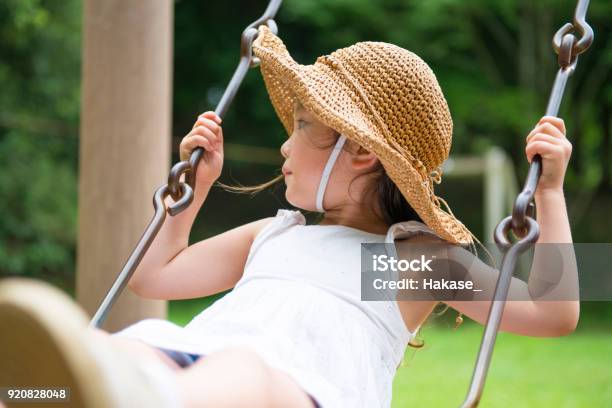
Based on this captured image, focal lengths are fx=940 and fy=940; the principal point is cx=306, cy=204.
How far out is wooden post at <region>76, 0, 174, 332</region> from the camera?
250cm

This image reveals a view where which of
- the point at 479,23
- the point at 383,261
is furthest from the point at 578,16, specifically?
the point at 479,23

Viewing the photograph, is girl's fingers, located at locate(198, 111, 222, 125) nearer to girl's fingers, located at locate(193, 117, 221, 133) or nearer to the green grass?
girl's fingers, located at locate(193, 117, 221, 133)

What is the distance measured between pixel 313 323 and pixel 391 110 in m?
0.44

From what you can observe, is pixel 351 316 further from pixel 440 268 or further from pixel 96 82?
pixel 96 82

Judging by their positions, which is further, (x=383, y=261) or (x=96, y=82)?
(x=96, y=82)

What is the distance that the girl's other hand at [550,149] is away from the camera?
1.59 metres

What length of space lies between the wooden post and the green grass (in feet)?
3.45

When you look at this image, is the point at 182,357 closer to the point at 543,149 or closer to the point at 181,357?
the point at 181,357

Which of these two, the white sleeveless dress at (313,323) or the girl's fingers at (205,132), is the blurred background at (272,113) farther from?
the white sleeveless dress at (313,323)

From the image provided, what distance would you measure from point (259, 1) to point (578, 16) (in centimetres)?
843

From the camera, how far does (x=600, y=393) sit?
412 centimetres

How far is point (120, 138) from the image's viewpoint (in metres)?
2.52

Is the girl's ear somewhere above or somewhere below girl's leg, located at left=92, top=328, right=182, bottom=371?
above

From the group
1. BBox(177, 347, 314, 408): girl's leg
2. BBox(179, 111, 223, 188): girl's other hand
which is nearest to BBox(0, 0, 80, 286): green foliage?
BBox(179, 111, 223, 188): girl's other hand
